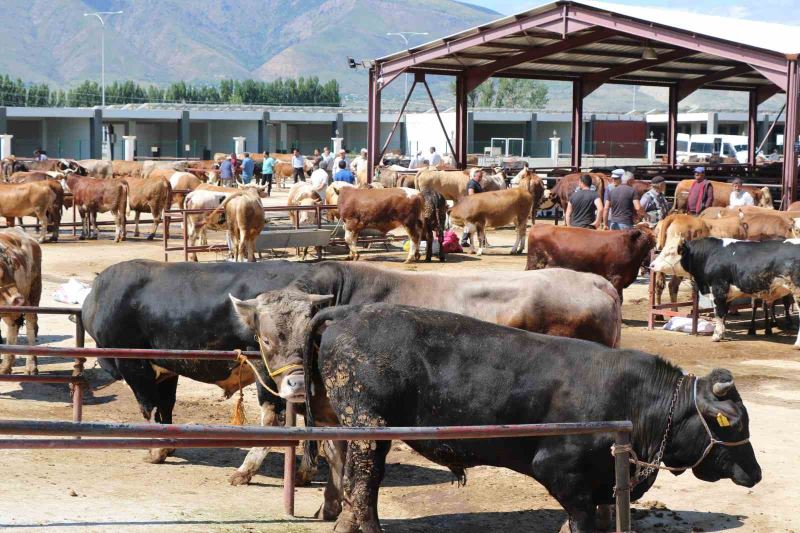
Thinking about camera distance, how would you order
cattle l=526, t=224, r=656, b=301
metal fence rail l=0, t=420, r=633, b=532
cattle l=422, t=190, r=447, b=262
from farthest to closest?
1. cattle l=422, t=190, r=447, b=262
2. cattle l=526, t=224, r=656, b=301
3. metal fence rail l=0, t=420, r=633, b=532

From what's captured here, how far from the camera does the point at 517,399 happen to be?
6.15 m

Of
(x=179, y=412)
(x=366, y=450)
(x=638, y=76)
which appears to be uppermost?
(x=638, y=76)

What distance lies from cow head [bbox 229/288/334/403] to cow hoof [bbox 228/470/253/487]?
1222 mm

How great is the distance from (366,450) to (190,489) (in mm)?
1950

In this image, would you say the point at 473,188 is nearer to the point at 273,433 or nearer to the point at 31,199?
the point at 31,199

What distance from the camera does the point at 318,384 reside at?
6715mm

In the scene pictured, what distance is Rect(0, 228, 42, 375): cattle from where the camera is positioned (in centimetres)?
1180

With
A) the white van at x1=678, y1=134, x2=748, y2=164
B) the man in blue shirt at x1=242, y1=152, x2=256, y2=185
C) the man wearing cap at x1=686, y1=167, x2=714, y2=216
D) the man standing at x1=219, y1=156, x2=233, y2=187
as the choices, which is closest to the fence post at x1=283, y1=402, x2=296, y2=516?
the man wearing cap at x1=686, y1=167, x2=714, y2=216

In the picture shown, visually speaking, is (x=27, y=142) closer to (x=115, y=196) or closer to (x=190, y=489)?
(x=115, y=196)

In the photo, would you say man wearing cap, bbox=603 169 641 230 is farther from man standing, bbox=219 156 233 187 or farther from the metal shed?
man standing, bbox=219 156 233 187

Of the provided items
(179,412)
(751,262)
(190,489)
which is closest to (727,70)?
(751,262)

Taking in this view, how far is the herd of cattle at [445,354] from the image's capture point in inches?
241

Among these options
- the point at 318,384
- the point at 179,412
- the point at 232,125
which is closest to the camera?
the point at 318,384

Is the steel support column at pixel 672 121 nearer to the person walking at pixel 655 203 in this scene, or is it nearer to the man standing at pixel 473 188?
the man standing at pixel 473 188
